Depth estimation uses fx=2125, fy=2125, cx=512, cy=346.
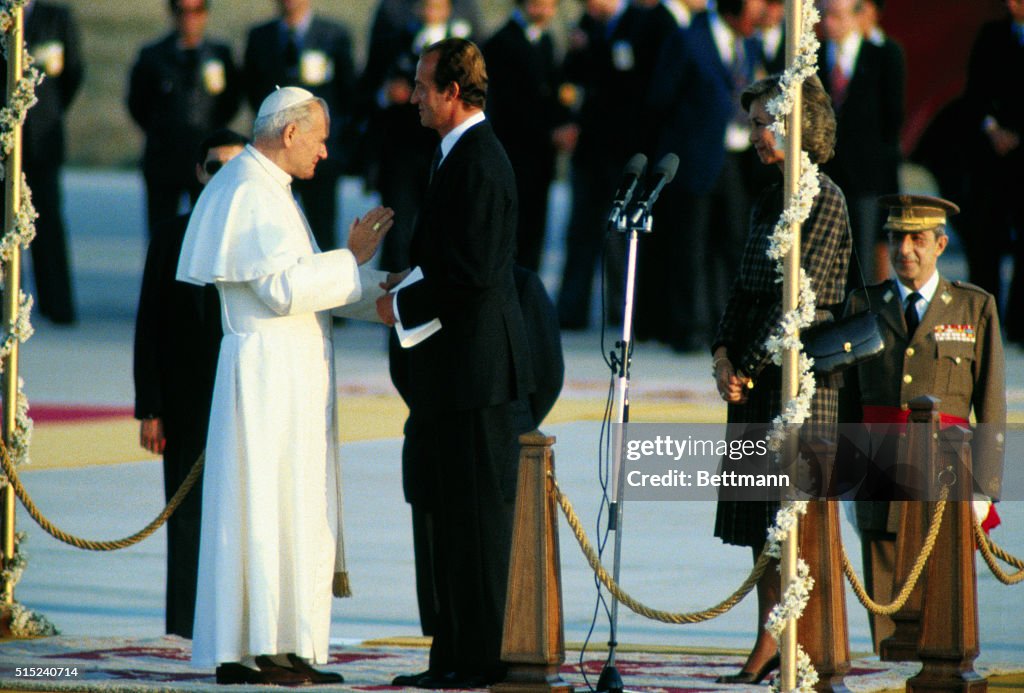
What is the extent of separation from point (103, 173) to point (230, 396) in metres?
28.6

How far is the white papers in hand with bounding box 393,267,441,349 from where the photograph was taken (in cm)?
632

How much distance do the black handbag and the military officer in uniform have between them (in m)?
0.64

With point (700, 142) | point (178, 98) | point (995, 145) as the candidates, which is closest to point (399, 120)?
point (178, 98)

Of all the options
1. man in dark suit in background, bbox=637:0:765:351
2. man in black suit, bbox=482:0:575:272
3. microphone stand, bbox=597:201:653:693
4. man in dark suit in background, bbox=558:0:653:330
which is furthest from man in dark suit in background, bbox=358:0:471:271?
microphone stand, bbox=597:201:653:693

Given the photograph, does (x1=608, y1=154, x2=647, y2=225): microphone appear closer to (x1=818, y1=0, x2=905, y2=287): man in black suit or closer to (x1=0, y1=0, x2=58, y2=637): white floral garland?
(x1=0, y1=0, x2=58, y2=637): white floral garland

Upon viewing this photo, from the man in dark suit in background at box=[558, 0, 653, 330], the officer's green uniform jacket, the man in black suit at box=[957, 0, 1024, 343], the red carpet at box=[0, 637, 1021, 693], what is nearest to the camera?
the red carpet at box=[0, 637, 1021, 693]

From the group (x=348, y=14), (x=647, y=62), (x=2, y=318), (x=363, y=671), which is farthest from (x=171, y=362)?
(x=348, y=14)

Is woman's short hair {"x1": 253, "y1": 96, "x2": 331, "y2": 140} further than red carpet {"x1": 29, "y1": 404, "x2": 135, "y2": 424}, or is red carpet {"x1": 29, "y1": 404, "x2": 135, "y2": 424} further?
red carpet {"x1": 29, "y1": 404, "x2": 135, "y2": 424}

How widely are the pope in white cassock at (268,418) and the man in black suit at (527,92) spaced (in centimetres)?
765

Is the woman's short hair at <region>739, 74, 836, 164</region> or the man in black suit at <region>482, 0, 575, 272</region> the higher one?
the man in black suit at <region>482, 0, 575, 272</region>

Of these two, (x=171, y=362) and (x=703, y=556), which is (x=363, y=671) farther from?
(x=703, y=556)

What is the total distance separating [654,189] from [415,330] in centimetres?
82

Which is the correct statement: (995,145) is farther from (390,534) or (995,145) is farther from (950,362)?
(950,362)

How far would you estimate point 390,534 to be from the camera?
909 centimetres
